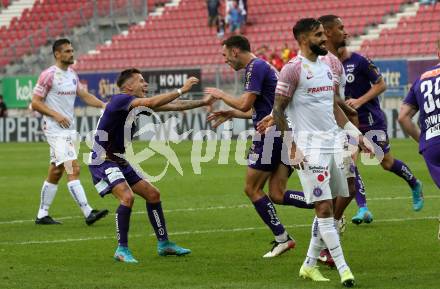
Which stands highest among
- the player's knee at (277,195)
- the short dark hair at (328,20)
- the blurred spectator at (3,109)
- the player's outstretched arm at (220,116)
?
the short dark hair at (328,20)

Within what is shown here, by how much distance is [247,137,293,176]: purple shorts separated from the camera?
11.6 m

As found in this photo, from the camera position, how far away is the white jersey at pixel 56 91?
1544cm

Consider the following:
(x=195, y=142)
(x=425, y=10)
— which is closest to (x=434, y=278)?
(x=195, y=142)

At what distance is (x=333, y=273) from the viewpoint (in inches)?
394

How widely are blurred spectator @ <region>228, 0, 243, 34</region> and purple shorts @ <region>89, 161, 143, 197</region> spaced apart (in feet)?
97.8

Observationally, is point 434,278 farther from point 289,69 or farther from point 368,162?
point 368,162

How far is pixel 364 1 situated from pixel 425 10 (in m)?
3.04

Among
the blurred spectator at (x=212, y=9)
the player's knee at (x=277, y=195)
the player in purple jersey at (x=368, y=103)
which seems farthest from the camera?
the blurred spectator at (x=212, y=9)

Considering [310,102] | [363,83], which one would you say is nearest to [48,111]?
[363,83]

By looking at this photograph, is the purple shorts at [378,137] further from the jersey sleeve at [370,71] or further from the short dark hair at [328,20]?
the short dark hair at [328,20]

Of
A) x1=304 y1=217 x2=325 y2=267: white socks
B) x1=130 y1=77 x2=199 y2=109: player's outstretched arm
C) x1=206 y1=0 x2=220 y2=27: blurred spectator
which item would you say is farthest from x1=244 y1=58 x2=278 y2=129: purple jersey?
x1=206 y1=0 x2=220 y2=27: blurred spectator

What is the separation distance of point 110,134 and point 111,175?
474 mm

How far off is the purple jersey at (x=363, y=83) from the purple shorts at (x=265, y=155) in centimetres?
263

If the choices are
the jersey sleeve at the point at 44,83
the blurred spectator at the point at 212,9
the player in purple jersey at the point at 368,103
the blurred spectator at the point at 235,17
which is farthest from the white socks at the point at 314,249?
the blurred spectator at the point at 212,9
